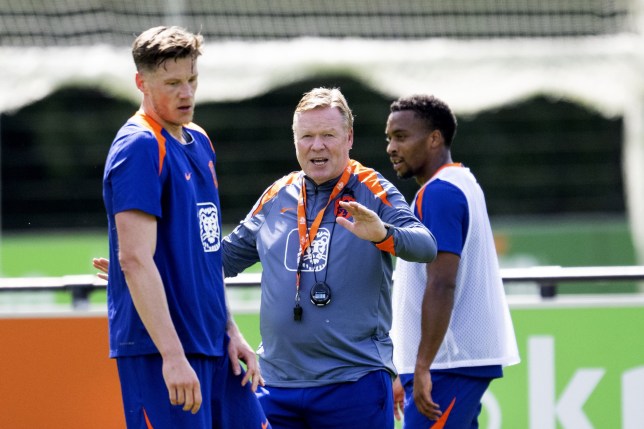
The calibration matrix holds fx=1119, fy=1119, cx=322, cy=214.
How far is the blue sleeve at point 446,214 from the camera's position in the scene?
4.27 meters

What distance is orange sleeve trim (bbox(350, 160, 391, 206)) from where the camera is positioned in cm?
398

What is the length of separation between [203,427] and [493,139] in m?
17.2

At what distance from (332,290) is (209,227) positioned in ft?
1.84

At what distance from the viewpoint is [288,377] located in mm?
3957

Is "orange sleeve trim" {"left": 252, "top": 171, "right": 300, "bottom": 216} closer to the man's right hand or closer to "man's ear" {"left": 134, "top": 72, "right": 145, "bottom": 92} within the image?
"man's ear" {"left": 134, "top": 72, "right": 145, "bottom": 92}

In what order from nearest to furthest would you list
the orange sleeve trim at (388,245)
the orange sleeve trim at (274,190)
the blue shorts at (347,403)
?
1. the orange sleeve trim at (388,245)
2. the blue shorts at (347,403)
3. the orange sleeve trim at (274,190)

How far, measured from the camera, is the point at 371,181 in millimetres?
4027

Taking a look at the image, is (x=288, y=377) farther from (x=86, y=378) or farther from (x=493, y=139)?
(x=493, y=139)

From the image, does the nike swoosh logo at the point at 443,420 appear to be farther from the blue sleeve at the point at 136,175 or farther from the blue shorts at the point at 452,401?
the blue sleeve at the point at 136,175

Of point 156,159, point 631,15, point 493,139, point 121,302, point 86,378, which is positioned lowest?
point 86,378

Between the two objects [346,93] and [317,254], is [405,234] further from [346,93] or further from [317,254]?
[346,93]

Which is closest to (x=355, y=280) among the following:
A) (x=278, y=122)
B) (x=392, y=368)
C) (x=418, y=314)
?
(x=392, y=368)

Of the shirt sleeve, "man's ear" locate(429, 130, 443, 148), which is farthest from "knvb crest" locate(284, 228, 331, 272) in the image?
"man's ear" locate(429, 130, 443, 148)

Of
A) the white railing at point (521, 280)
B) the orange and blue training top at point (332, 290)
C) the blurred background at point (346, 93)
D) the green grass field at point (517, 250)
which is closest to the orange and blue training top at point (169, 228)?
the orange and blue training top at point (332, 290)
